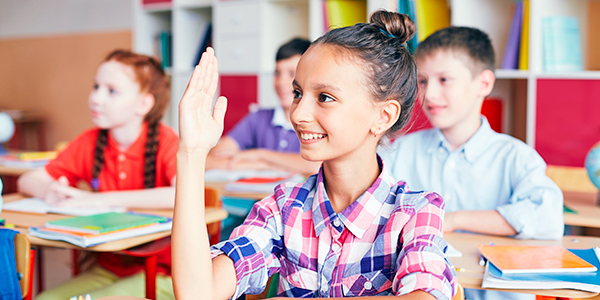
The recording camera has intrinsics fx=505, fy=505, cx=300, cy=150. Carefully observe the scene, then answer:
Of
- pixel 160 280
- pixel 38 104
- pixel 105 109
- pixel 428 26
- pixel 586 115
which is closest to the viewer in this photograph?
pixel 160 280

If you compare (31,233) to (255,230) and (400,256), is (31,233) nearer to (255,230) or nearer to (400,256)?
(255,230)

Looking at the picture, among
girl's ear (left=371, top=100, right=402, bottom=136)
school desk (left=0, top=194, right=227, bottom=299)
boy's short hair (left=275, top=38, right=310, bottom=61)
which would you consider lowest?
school desk (left=0, top=194, right=227, bottom=299)

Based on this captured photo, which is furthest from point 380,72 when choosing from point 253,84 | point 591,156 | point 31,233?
Result: point 253,84

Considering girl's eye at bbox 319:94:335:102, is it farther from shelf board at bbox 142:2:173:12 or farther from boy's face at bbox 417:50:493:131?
shelf board at bbox 142:2:173:12

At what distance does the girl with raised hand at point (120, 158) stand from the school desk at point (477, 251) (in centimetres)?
91

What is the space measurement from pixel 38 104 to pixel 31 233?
4.85 metres

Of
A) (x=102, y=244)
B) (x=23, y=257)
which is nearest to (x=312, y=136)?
(x=102, y=244)

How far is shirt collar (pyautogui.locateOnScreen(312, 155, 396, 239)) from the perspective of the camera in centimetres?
96

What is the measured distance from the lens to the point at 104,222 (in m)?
1.38

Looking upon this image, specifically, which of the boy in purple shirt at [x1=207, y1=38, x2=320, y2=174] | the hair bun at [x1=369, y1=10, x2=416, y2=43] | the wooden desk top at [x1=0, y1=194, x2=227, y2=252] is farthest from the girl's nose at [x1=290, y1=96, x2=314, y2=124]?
the boy in purple shirt at [x1=207, y1=38, x2=320, y2=174]

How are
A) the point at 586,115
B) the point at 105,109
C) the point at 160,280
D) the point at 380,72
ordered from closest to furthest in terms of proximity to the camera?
the point at 380,72, the point at 160,280, the point at 105,109, the point at 586,115

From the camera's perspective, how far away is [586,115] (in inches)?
98.9

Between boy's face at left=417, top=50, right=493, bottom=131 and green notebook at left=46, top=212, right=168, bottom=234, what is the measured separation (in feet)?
3.05

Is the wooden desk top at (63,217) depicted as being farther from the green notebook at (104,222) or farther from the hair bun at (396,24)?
the hair bun at (396,24)
